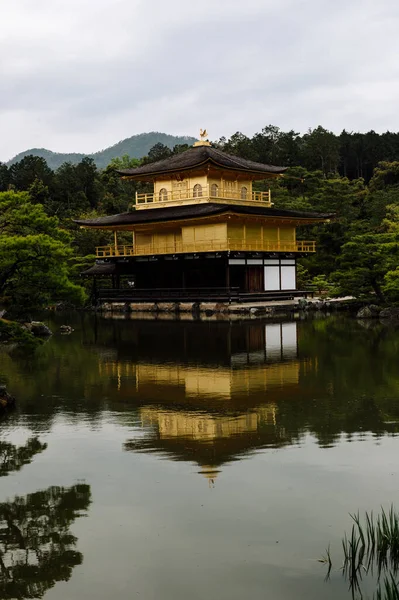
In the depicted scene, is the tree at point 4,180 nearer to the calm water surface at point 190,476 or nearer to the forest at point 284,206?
the forest at point 284,206

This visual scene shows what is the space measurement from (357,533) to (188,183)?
1602 inches

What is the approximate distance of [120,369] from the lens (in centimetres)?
1759

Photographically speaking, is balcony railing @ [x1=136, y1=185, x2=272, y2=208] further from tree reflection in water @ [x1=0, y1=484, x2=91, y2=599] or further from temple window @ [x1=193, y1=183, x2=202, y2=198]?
tree reflection in water @ [x1=0, y1=484, x2=91, y2=599]

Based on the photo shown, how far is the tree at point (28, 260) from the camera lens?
14750 mm

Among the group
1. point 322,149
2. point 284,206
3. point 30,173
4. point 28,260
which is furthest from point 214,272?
point 322,149

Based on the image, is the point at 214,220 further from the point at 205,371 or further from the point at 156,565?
the point at 156,565

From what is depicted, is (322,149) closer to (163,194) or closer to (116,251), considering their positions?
(163,194)

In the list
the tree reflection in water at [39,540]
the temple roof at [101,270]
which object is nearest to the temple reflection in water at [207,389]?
the tree reflection in water at [39,540]

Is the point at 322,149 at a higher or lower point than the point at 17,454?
higher

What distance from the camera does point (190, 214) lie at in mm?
41281

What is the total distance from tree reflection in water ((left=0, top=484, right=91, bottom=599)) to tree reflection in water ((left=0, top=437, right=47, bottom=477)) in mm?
1185

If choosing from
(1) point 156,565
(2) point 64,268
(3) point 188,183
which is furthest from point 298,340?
(3) point 188,183

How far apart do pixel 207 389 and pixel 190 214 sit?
91.3ft

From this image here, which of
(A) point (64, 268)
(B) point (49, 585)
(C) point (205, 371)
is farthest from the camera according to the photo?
(C) point (205, 371)
